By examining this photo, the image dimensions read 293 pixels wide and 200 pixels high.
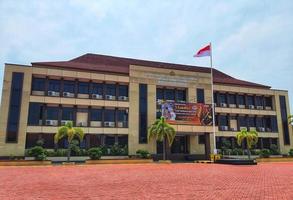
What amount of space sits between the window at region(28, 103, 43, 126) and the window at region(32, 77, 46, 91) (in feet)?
7.84

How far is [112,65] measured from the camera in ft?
150

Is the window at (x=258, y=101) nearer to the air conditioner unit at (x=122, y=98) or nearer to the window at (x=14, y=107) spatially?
the air conditioner unit at (x=122, y=98)

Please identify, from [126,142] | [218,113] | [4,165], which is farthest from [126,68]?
[4,165]

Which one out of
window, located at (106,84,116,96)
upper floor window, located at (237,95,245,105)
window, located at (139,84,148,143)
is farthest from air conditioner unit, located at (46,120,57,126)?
upper floor window, located at (237,95,245,105)

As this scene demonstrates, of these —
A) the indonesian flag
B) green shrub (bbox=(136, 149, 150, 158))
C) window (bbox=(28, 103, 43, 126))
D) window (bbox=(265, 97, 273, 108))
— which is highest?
the indonesian flag

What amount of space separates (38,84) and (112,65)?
42.1 feet

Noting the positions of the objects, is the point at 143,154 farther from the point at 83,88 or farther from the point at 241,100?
the point at 241,100

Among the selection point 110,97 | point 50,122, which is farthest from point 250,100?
point 50,122

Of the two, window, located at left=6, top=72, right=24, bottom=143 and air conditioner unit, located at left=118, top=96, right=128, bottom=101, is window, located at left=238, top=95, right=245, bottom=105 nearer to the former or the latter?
air conditioner unit, located at left=118, top=96, right=128, bottom=101

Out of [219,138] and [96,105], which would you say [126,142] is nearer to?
[96,105]

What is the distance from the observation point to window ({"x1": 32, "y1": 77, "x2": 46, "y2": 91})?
37.2 meters

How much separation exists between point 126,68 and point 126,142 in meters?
12.3

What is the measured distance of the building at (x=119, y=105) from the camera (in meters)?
35.3

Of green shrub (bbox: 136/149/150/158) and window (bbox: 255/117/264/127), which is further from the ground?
window (bbox: 255/117/264/127)
